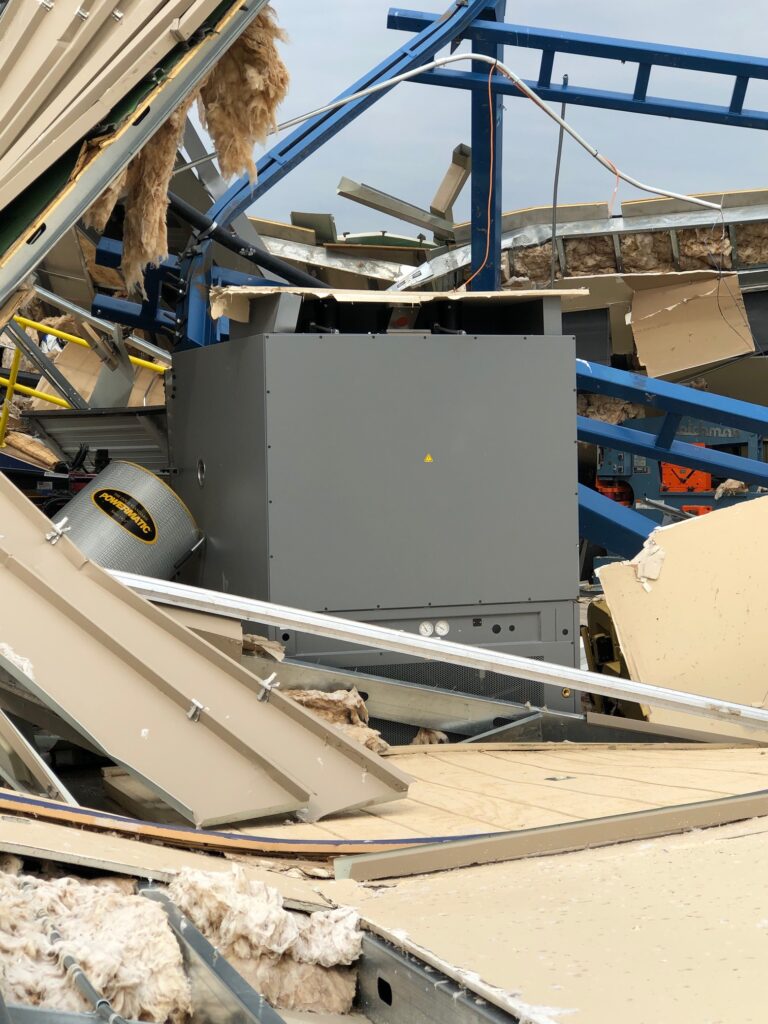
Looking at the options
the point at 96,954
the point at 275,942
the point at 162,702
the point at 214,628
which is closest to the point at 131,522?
the point at 214,628

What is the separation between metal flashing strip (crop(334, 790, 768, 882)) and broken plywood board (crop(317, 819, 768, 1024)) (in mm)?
42

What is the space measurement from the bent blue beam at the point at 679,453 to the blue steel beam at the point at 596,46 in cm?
225

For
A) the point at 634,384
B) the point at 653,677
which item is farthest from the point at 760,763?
the point at 634,384

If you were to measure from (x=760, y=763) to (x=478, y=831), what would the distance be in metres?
1.32

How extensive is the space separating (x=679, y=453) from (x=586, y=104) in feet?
7.49

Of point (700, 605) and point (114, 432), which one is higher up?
point (114, 432)

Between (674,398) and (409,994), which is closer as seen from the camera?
(409,994)

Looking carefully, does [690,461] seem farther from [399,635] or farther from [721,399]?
[399,635]

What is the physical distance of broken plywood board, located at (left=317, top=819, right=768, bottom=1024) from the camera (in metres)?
1.67

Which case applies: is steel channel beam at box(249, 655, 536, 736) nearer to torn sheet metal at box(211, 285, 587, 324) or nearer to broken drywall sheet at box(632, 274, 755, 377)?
torn sheet metal at box(211, 285, 587, 324)

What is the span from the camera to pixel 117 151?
3.73 meters

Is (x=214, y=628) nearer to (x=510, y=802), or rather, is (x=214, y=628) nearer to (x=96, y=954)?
(x=510, y=802)

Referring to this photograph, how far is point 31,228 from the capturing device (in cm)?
348

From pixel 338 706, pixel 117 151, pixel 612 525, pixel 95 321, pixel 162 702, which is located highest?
pixel 95 321
